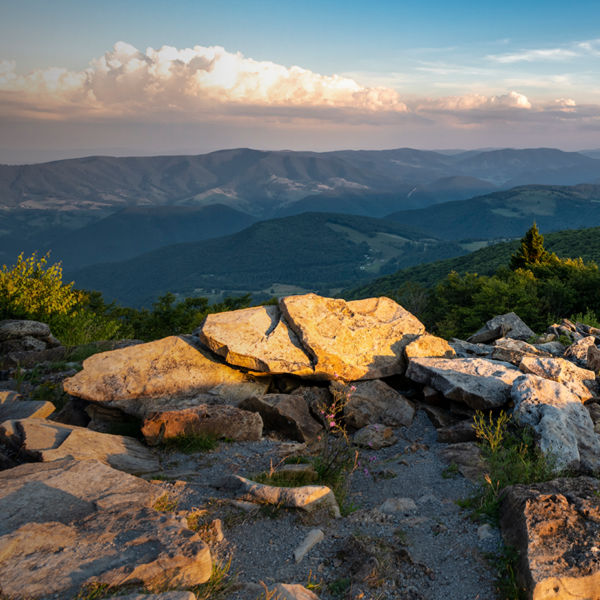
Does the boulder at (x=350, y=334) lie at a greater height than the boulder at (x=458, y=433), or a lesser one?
greater

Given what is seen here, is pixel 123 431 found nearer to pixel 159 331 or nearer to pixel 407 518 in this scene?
pixel 407 518

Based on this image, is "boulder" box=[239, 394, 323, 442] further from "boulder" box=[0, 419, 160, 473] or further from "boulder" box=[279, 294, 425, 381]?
"boulder" box=[0, 419, 160, 473]

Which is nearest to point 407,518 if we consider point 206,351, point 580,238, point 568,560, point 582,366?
Answer: point 568,560

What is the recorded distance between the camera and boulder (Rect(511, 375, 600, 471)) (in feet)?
27.6

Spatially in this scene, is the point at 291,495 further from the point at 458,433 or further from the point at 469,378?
the point at 469,378

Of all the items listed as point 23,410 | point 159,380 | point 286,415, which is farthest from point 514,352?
point 23,410

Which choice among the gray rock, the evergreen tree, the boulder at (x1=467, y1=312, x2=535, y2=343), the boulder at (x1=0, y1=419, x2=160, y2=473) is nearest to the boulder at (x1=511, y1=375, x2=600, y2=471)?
the gray rock

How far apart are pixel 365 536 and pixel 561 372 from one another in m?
7.61

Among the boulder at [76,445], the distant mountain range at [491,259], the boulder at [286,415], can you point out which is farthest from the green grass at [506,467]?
the distant mountain range at [491,259]

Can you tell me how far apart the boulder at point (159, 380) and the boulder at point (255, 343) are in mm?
474

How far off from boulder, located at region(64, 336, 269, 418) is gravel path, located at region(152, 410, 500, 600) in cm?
266

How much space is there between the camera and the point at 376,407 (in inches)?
449

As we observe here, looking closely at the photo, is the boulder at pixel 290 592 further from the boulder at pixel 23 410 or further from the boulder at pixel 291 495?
the boulder at pixel 23 410

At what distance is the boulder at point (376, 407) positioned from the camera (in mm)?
11109
